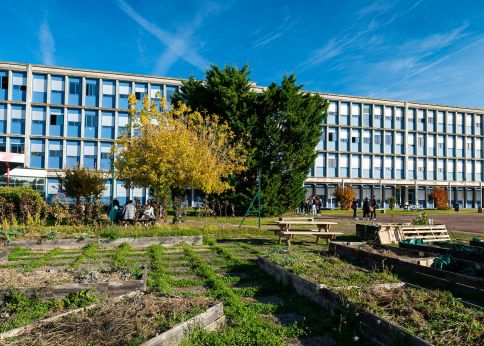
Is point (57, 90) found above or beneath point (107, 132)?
above

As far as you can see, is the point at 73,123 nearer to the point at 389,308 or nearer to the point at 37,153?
the point at 37,153

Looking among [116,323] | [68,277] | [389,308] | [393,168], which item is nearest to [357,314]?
[389,308]

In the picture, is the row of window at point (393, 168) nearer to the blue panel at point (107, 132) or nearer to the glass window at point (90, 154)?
the blue panel at point (107, 132)

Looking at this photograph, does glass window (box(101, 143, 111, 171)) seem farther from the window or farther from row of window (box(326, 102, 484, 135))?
row of window (box(326, 102, 484, 135))

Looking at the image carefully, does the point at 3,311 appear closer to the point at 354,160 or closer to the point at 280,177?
the point at 280,177

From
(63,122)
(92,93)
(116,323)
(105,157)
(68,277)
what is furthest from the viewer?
(105,157)

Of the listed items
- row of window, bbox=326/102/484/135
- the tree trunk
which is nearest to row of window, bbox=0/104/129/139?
the tree trunk

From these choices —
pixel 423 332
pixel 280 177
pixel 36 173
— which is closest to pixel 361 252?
pixel 423 332

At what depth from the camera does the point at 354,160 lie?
5712cm

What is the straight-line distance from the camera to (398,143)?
59031 millimetres

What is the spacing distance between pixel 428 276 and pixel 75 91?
46822 millimetres

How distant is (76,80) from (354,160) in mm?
38239

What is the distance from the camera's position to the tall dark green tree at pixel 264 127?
2709 centimetres

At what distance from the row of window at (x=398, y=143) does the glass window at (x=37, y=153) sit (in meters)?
34.9
